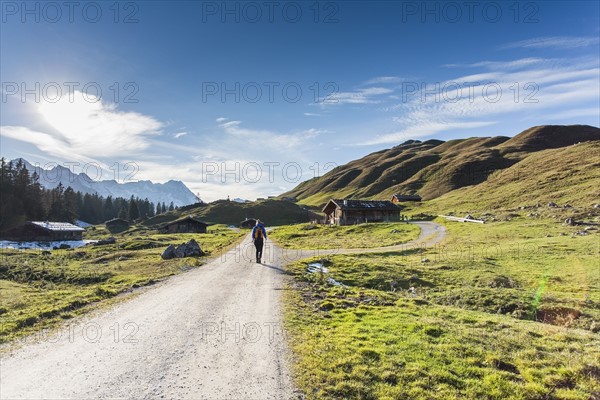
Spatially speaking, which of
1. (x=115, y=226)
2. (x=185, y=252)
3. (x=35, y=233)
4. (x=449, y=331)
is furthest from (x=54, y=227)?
(x=449, y=331)

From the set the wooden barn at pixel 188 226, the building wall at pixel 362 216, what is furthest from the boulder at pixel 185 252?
the wooden barn at pixel 188 226

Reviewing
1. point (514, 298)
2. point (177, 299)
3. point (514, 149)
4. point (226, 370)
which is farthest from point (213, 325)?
point (514, 149)

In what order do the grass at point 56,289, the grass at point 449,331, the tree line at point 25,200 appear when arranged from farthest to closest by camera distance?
the tree line at point 25,200
the grass at point 56,289
the grass at point 449,331

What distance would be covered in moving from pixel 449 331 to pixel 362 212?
72.4 m

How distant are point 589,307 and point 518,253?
15391mm

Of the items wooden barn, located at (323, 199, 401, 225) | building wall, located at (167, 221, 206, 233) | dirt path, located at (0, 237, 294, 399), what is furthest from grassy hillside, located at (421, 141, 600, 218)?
building wall, located at (167, 221, 206, 233)

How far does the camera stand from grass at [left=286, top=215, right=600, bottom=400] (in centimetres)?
827

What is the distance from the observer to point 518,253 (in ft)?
108

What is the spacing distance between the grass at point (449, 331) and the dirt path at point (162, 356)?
1050 mm

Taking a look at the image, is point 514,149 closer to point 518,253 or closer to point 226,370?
point 518,253

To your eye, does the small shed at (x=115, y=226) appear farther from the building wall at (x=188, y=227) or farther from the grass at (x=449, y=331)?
the grass at (x=449, y=331)

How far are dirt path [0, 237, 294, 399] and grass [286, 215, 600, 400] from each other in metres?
1.05

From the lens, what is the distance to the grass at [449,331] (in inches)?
326

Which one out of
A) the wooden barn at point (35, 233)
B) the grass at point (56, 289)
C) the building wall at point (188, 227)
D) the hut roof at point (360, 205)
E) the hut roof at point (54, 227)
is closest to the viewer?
the grass at point (56, 289)
